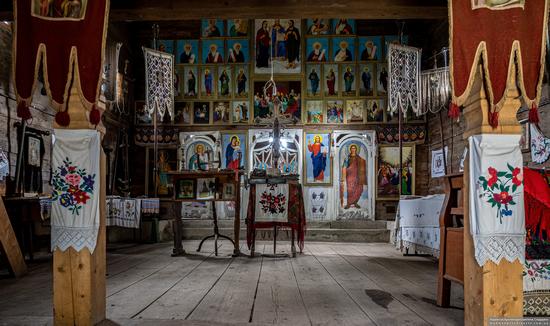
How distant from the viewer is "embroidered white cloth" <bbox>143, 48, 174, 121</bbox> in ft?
26.7

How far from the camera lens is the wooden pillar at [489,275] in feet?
7.63

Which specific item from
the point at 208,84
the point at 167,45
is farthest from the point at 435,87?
the point at 167,45

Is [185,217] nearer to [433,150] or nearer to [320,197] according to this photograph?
[320,197]

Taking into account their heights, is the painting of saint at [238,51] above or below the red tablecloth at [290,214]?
above

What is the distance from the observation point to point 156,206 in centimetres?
787

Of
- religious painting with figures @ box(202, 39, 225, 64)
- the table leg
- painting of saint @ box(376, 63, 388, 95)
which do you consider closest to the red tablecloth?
the table leg

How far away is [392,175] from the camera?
9.91 m

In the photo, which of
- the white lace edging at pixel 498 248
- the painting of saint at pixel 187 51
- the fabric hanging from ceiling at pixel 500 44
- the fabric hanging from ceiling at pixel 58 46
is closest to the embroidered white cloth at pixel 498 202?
the white lace edging at pixel 498 248

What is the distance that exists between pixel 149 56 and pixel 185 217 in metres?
3.82

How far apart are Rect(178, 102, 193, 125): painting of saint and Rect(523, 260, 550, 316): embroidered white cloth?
8642mm

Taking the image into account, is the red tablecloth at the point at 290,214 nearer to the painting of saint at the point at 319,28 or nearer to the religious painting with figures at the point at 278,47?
the religious painting with figures at the point at 278,47

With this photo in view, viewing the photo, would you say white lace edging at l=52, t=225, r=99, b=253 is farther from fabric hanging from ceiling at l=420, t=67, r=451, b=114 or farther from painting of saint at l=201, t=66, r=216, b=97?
painting of saint at l=201, t=66, r=216, b=97

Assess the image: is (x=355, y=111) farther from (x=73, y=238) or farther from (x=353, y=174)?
(x=73, y=238)

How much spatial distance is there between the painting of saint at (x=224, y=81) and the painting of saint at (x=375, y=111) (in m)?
3.41
